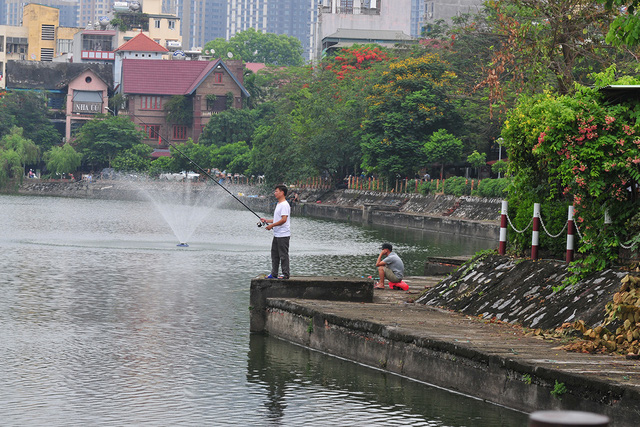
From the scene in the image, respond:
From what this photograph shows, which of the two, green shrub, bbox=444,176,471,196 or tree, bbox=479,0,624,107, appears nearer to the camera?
tree, bbox=479,0,624,107

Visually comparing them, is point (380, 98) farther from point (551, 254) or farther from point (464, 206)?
point (551, 254)

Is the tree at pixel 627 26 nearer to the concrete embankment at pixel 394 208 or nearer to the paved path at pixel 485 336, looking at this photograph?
the paved path at pixel 485 336

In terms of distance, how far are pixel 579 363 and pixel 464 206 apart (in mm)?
45338

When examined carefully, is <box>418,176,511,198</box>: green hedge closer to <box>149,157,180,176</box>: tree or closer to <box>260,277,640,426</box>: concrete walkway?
<box>260,277,640,426</box>: concrete walkway

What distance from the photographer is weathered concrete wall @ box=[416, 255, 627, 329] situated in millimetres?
12766

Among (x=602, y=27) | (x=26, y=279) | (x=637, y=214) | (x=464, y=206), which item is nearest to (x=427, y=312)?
(x=637, y=214)

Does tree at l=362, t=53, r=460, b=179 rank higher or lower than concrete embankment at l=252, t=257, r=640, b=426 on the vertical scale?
higher

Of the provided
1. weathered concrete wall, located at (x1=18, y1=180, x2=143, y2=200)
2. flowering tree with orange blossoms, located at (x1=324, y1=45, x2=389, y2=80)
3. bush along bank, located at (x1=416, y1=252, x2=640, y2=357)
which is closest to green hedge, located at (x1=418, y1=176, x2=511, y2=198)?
flowering tree with orange blossoms, located at (x1=324, y1=45, x2=389, y2=80)

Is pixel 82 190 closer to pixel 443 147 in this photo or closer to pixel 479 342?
pixel 443 147

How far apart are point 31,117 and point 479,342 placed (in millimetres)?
105295

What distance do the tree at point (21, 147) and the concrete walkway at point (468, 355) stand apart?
300 feet

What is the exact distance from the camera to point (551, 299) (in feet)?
44.4

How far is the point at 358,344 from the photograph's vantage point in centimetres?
1359

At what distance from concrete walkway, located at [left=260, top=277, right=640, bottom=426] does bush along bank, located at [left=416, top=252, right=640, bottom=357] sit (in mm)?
253
